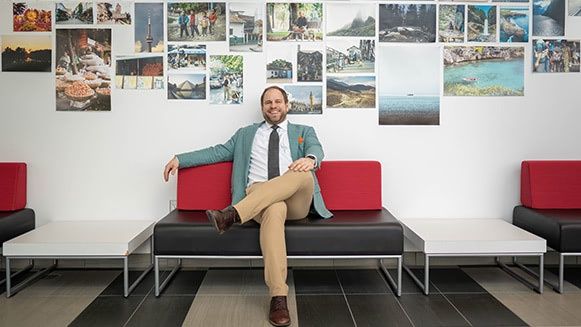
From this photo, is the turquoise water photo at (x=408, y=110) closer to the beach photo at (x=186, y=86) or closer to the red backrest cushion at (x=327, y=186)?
the red backrest cushion at (x=327, y=186)

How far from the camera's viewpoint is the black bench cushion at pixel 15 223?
3.37 metres

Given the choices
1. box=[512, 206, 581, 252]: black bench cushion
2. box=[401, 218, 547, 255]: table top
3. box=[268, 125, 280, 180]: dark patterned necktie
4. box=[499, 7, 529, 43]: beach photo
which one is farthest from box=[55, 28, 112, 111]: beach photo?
box=[512, 206, 581, 252]: black bench cushion

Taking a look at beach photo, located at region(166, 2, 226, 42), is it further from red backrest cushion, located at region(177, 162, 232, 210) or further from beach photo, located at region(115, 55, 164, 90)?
red backrest cushion, located at region(177, 162, 232, 210)

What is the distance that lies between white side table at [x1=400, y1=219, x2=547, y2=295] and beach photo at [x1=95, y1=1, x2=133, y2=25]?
281 cm

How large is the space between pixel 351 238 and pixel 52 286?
219 cm

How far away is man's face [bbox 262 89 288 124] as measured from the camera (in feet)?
11.5

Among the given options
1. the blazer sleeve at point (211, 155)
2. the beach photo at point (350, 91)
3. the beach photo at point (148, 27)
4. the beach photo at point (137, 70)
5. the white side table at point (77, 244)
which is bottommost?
the white side table at point (77, 244)

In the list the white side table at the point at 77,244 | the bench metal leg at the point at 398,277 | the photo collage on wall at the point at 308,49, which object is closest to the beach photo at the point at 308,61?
the photo collage on wall at the point at 308,49

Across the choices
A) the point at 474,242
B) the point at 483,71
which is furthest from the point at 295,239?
the point at 483,71

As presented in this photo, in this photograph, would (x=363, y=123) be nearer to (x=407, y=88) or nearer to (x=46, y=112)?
(x=407, y=88)

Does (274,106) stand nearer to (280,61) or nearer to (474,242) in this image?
(280,61)

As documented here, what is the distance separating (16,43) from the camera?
3.81 metres

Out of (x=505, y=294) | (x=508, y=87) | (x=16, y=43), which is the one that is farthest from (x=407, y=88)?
(x=16, y=43)

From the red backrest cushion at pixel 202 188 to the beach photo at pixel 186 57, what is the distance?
846 millimetres
